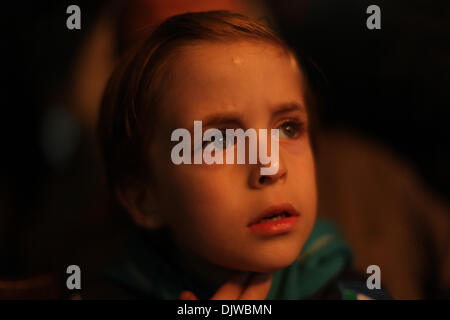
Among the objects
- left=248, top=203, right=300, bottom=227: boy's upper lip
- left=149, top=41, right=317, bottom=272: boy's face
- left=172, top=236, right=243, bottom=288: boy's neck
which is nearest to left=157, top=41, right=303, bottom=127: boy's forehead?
left=149, top=41, right=317, bottom=272: boy's face

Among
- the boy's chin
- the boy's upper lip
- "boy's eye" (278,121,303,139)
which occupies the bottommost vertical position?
the boy's chin

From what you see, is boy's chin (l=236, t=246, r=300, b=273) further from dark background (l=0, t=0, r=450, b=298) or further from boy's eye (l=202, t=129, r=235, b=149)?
dark background (l=0, t=0, r=450, b=298)

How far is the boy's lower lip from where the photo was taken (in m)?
0.54

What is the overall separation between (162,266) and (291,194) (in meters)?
0.26

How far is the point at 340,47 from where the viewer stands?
27.4 inches

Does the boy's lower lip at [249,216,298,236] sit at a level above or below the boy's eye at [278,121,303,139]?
below

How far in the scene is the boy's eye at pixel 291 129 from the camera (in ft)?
1.92

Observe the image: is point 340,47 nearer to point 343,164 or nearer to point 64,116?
Result: point 343,164

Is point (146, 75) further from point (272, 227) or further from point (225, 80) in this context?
point (272, 227)

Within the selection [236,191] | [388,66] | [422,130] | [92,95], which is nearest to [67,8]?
[92,95]

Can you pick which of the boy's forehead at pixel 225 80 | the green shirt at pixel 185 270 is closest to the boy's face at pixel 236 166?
the boy's forehead at pixel 225 80

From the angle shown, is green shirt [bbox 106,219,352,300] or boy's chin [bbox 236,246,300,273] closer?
boy's chin [bbox 236,246,300,273]

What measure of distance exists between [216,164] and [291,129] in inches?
4.8

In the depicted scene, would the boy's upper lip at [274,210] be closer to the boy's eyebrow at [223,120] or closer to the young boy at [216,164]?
the young boy at [216,164]
